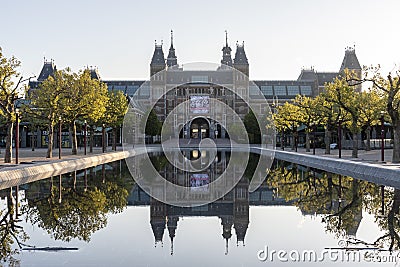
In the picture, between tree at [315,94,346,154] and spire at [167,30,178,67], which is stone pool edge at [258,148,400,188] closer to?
tree at [315,94,346,154]

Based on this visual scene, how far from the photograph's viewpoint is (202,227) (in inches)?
377

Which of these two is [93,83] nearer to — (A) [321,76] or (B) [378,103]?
(B) [378,103]

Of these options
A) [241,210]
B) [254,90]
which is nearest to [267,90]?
[254,90]

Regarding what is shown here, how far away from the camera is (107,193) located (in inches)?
582

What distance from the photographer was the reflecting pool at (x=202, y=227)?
7125mm

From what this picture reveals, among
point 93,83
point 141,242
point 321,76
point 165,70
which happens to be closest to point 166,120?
point 165,70

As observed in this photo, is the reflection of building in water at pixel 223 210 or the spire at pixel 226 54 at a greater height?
the spire at pixel 226 54

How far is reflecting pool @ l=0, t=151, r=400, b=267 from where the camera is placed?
7.12m

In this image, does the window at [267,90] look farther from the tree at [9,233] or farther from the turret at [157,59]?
the tree at [9,233]

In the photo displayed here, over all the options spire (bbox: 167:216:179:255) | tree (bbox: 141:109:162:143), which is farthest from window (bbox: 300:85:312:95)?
spire (bbox: 167:216:179:255)

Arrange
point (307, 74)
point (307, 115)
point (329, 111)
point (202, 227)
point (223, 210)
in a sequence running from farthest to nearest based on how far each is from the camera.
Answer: point (307, 74), point (307, 115), point (329, 111), point (223, 210), point (202, 227)

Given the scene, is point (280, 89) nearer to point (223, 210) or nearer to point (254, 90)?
point (254, 90)

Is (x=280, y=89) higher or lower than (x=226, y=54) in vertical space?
lower

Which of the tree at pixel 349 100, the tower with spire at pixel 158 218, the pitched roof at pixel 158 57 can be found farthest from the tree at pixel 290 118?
the pitched roof at pixel 158 57
